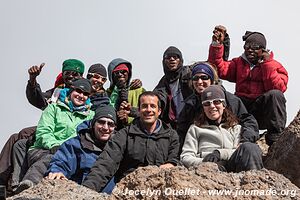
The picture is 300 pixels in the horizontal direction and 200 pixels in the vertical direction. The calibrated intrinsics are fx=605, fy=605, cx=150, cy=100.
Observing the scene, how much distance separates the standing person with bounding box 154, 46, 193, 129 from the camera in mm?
10055

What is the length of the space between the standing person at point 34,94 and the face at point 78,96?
0.49m

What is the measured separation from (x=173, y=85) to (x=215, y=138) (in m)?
2.54

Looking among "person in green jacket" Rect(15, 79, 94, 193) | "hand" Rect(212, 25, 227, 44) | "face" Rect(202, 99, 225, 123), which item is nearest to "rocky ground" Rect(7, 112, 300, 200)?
"face" Rect(202, 99, 225, 123)

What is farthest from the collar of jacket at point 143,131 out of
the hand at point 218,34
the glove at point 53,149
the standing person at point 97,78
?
the hand at point 218,34

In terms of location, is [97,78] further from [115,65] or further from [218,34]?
[218,34]

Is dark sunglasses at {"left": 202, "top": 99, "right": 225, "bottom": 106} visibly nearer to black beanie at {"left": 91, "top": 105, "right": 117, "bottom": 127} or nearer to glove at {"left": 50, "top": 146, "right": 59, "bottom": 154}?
black beanie at {"left": 91, "top": 105, "right": 117, "bottom": 127}

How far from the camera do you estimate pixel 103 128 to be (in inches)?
325

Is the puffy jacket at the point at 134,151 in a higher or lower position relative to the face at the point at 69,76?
lower

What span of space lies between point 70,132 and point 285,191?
4.34m

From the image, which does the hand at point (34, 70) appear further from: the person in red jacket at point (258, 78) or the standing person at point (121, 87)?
the person in red jacket at point (258, 78)

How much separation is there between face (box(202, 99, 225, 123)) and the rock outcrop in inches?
38.2

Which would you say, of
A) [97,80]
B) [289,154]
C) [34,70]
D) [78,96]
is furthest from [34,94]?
[289,154]

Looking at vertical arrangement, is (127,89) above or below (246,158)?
above

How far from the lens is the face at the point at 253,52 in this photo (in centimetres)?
1004
